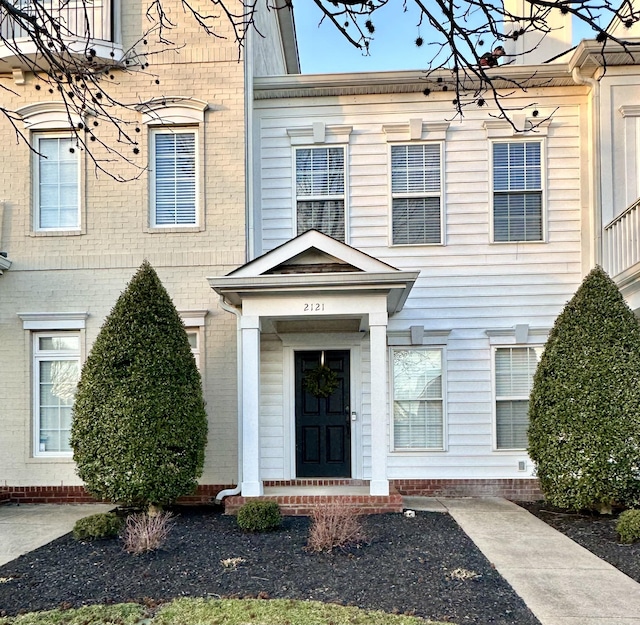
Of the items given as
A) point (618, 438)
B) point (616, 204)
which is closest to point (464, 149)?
point (616, 204)

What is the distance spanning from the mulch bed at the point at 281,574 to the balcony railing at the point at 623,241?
14.1 ft

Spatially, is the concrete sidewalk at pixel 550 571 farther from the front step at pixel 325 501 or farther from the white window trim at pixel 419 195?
the white window trim at pixel 419 195

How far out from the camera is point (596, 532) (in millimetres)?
6684

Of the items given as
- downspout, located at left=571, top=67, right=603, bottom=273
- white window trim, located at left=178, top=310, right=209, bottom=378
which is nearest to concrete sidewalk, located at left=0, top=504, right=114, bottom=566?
white window trim, located at left=178, top=310, right=209, bottom=378

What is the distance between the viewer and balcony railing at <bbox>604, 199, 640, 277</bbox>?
761 cm

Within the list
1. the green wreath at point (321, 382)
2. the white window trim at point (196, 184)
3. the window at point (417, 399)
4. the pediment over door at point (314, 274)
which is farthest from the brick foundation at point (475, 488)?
the white window trim at point (196, 184)

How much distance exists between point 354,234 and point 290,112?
224cm

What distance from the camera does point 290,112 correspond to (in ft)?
30.7

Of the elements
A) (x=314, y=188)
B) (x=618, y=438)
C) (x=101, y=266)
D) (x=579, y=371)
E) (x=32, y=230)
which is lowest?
(x=618, y=438)

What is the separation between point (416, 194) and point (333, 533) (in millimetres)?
5495

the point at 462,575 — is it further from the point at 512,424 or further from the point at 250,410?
the point at 512,424

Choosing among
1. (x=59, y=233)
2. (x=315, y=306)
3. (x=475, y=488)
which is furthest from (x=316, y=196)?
(x=475, y=488)

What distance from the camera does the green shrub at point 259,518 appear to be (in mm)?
6602

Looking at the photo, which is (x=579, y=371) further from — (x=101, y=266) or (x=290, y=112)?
(x=101, y=266)
